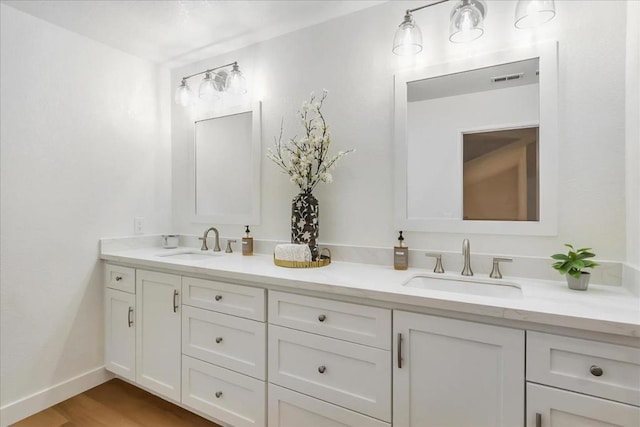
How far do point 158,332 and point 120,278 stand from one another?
0.50 metres

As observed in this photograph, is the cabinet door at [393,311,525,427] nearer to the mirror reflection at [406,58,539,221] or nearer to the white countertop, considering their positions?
the white countertop

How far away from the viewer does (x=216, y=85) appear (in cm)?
224

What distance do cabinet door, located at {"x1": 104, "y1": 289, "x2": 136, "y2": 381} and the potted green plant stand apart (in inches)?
88.3

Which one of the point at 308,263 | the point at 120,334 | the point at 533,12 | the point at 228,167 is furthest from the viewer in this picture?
the point at 228,167

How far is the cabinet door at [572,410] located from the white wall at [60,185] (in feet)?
8.08

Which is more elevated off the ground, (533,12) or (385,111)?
(533,12)

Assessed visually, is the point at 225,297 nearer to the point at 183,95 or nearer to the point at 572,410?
the point at 572,410

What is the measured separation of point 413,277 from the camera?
1.49 meters

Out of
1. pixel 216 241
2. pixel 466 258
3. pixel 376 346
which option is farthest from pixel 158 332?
pixel 466 258

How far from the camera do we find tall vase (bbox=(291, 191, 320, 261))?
1785 millimetres

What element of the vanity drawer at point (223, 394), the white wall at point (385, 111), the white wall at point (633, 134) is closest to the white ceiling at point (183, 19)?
the white wall at point (385, 111)

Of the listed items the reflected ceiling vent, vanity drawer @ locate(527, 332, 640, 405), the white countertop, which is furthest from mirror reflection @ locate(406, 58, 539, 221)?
vanity drawer @ locate(527, 332, 640, 405)

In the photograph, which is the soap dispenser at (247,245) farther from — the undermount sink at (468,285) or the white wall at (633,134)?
the white wall at (633,134)

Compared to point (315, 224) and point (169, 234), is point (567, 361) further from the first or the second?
point (169, 234)
